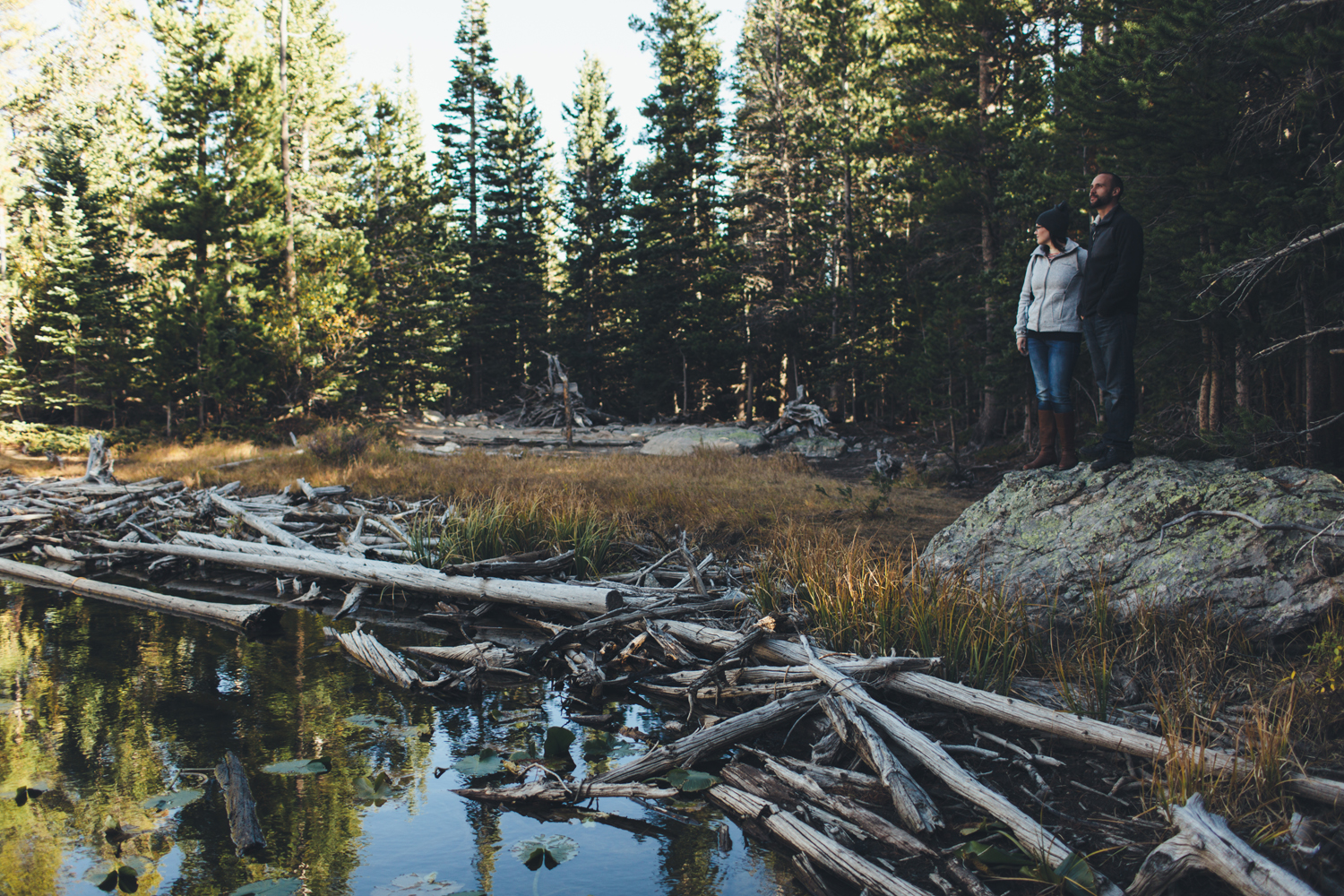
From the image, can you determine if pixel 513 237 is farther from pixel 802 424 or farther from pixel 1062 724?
pixel 1062 724

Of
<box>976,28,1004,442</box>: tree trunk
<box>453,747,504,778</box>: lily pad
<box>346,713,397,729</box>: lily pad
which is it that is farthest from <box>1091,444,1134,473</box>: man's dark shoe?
<box>976,28,1004,442</box>: tree trunk

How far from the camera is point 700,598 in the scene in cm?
667

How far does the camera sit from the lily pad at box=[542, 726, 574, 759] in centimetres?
471

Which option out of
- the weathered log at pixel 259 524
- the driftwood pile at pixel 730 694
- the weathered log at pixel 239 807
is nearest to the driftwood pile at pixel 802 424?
the driftwood pile at pixel 730 694

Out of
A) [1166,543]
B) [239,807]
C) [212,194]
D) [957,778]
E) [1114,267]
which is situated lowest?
[239,807]

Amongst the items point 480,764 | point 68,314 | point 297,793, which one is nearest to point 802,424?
point 480,764

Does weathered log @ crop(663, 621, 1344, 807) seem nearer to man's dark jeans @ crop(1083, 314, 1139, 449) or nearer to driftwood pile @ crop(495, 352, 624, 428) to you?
man's dark jeans @ crop(1083, 314, 1139, 449)

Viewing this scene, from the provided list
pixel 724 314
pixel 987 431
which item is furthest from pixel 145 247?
pixel 987 431

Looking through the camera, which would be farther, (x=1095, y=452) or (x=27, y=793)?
(x=1095, y=452)

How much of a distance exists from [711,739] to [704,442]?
1548 centimetres

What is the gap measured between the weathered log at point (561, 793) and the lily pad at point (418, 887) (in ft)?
2.32

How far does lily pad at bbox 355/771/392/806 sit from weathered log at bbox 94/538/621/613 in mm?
2301

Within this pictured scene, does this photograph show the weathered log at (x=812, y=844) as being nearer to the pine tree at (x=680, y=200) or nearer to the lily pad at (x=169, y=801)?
the lily pad at (x=169, y=801)

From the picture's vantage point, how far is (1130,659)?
488 cm
